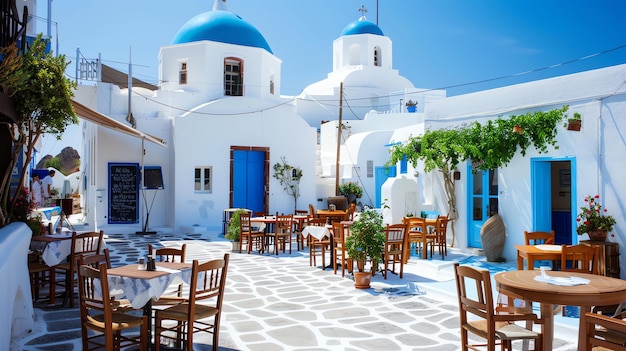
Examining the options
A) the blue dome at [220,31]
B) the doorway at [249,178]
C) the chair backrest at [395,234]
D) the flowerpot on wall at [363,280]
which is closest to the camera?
the flowerpot on wall at [363,280]

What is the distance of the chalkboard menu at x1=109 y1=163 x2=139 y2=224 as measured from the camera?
16.8 metres

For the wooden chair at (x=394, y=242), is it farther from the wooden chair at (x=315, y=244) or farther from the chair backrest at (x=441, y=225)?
the chair backrest at (x=441, y=225)

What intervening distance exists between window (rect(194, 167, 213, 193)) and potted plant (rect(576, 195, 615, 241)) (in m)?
11.8

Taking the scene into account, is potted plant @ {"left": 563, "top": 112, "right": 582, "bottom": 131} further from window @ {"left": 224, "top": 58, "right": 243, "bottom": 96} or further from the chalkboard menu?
the chalkboard menu

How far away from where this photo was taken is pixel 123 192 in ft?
55.4

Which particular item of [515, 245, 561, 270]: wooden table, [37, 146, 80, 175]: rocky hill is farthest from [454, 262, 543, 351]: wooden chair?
[37, 146, 80, 175]: rocky hill

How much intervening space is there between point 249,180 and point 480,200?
8751 mm

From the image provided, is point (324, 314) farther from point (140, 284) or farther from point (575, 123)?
point (575, 123)

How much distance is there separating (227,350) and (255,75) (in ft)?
51.0

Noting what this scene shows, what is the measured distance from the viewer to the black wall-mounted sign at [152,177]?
16719 millimetres

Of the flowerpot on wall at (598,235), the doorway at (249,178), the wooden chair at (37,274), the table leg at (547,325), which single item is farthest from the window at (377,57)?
the table leg at (547,325)

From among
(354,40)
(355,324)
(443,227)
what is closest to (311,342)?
(355,324)

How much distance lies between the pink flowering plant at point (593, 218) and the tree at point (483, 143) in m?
1.28

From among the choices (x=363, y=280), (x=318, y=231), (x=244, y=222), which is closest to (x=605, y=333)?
(x=363, y=280)
